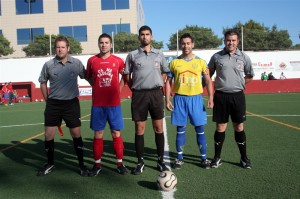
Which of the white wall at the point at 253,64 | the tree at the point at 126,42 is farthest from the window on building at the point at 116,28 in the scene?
the white wall at the point at 253,64

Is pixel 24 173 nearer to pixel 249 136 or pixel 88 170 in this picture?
pixel 88 170

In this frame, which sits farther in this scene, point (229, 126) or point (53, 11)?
point (53, 11)

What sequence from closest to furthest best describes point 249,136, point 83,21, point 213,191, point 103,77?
point 213,191 → point 103,77 → point 249,136 → point 83,21

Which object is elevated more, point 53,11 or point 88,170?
point 53,11

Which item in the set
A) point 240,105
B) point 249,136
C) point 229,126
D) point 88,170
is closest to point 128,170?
point 88,170

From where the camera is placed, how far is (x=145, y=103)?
419 cm

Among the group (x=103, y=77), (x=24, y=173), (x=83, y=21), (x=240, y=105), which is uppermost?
(x=83, y=21)

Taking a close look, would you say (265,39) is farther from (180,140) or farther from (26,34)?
(180,140)

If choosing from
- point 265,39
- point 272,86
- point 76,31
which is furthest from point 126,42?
point 265,39

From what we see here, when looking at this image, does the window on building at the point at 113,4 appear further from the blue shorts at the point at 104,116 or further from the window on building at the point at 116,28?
the blue shorts at the point at 104,116

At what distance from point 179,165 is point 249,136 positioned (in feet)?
8.83

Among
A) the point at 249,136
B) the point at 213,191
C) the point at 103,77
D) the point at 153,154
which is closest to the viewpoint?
the point at 213,191

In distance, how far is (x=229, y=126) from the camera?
7832mm

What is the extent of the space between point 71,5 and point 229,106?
44.7 meters
